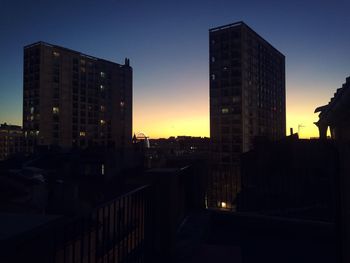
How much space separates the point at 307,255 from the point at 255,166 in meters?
10.7

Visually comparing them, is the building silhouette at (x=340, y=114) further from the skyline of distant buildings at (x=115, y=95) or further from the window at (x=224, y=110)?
the window at (x=224, y=110)

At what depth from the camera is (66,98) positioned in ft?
272

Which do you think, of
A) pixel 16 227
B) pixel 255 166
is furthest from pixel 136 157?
pixel 16 227

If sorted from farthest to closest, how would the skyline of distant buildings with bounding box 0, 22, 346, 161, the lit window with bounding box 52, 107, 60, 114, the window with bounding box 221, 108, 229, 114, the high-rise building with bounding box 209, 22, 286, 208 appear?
the lit window with bounding box 52, 107, 60, 114 → the window with bounding box 221, 108, 229, 114 → the skyline of distant buildings with bounding box 0, 22, 346, 161 → the high-rise building with bounding box 209, 22, 286, 208

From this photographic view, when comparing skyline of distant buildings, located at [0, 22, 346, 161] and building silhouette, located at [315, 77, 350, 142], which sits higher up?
skyline of distant buildings, located at [0, 22, 346, 161]

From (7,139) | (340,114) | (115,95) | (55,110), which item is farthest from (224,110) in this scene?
(7,139)

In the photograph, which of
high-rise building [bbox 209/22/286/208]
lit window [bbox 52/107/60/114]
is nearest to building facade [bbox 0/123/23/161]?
lit window [bbox 52/107/60/114]

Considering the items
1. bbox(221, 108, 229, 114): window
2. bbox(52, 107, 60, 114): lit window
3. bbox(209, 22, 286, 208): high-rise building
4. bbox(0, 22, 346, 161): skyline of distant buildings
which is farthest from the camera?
bbox(52, 107, 60, 114): lit window

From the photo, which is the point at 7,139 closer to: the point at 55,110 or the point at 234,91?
the point at 55,110

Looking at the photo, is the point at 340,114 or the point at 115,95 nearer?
the point at 340,114

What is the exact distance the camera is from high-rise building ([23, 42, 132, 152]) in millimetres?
79562

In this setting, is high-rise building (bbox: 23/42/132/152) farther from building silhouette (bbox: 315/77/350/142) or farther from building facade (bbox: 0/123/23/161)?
building facade (bbox: 0/123/23/161)

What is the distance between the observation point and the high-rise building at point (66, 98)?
79.6m

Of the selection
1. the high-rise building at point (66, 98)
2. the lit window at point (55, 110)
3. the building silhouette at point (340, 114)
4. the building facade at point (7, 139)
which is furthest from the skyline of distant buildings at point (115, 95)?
the building facade at point (7, 139)
